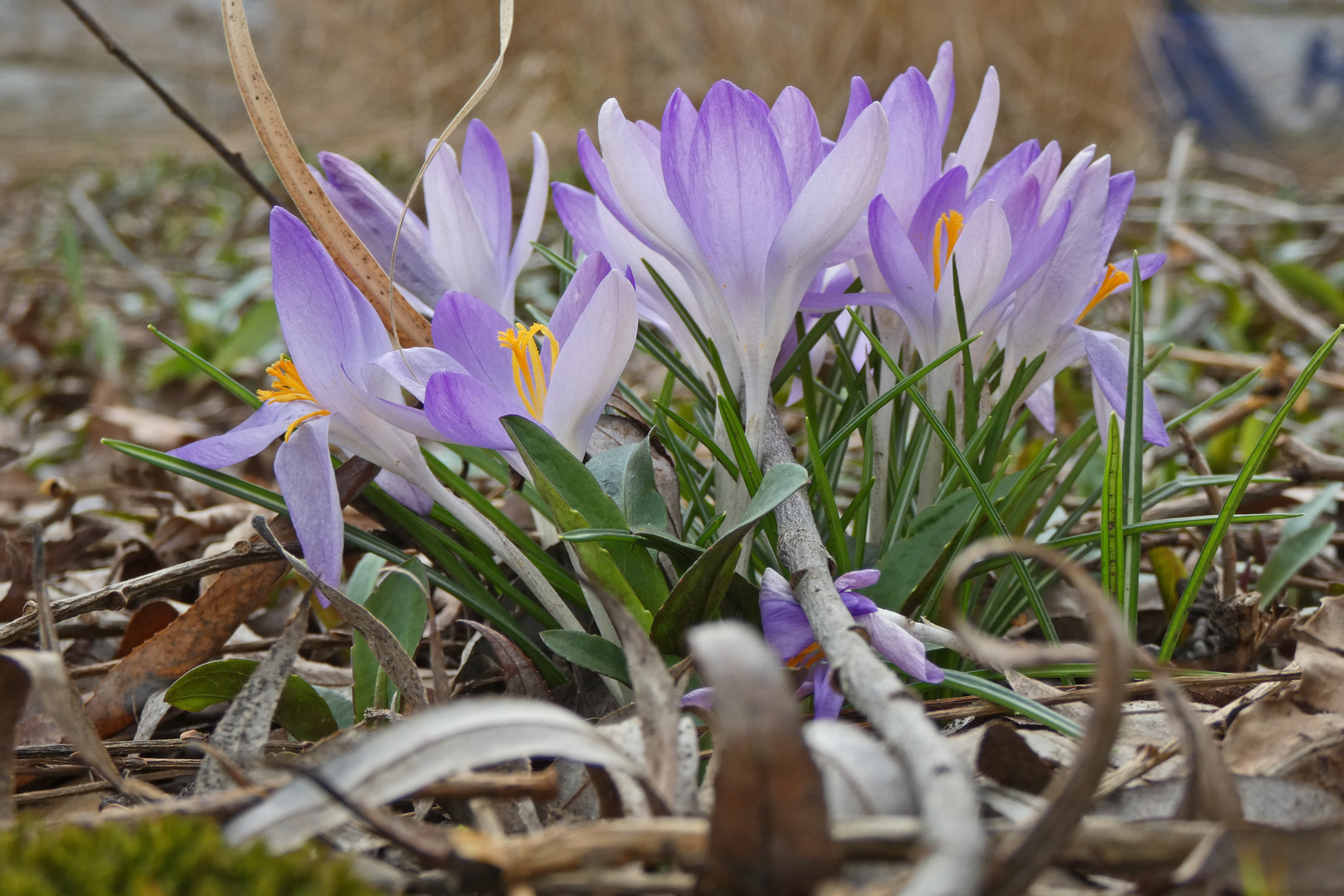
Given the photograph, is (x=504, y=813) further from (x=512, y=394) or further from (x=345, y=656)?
(x=345, y=656)

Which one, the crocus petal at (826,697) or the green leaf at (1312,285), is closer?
the crocus petal at (826,697)

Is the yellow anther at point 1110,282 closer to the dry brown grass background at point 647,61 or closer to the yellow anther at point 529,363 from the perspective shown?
the yellow anther at point 529,363

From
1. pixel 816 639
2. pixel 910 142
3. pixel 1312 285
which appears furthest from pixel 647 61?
pixel 816 639

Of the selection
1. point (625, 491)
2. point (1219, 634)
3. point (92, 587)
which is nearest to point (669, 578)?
point (625, 491)

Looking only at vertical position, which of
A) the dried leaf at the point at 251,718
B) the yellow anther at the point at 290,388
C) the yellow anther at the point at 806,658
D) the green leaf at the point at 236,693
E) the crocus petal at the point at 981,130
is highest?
the crocus petal at the point at 981,130

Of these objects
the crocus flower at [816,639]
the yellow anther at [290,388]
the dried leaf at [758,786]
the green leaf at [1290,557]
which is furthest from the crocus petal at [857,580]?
the green leaf at [1290,557]

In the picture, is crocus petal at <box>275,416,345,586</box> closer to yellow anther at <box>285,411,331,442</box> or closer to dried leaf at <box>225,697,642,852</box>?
yellow anther at <box>285,411,331,442</box>
